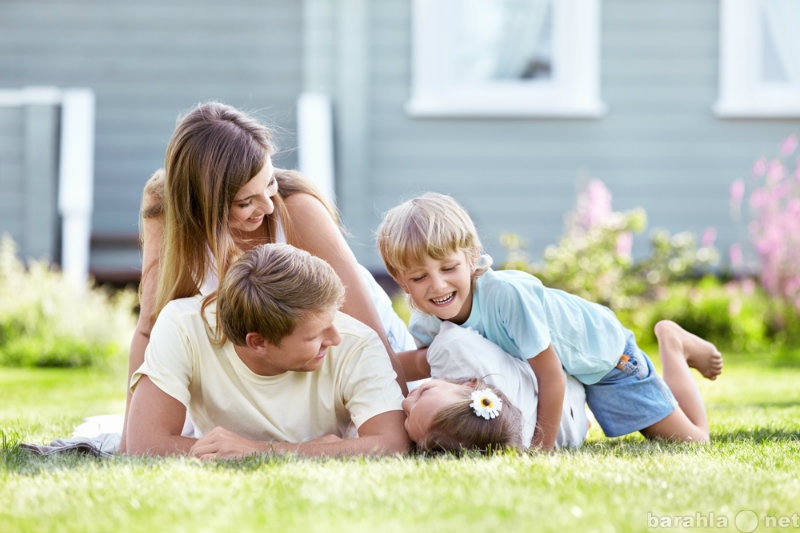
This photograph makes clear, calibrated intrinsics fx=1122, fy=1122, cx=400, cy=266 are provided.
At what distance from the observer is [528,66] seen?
946 cm

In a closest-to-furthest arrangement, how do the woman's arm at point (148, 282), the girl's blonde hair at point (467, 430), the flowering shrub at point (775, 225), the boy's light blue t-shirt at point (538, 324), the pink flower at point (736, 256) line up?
the girl's blonde hair at point (467, 430), the boy's light blue t-shirt at point (538, 324), the woman's arm at point (148, 282), the flowering shrub at point (775, 225), the pink flower at point (736, 256)

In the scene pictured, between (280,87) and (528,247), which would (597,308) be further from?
(280,87)

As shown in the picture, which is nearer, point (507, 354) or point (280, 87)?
point (507, 354)

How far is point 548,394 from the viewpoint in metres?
3.69

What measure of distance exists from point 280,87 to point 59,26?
1990mm

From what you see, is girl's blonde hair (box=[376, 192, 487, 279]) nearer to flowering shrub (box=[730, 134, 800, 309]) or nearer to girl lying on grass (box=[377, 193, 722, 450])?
girl lying on grass (box=[377, 193, 722, 450])

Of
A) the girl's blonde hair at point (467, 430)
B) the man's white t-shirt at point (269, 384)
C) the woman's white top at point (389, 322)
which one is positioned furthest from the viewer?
the woman's white top at point (389, 322)

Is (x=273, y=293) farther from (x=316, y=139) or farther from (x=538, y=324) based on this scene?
(x=316, y=139)

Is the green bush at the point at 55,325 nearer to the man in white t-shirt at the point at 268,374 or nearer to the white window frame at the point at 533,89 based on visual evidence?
the white window frame at the point at 533,89

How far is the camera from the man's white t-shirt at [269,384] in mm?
3514

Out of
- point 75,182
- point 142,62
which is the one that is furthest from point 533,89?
point 75,182

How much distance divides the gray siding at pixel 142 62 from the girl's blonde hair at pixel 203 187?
19.7ft

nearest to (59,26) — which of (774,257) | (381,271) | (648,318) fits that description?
(381,271)

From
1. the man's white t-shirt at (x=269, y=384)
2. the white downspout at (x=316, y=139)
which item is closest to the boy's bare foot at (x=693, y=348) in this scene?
the man's white t-shirt at (x=269, y=384)
